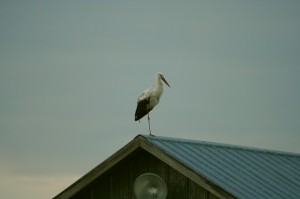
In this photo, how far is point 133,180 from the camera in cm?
1691

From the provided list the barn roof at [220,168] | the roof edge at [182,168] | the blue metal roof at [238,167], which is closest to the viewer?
the roof edge at [182,168]

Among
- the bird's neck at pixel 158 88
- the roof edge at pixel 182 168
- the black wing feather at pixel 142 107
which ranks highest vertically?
the bird's neck at pixel 158 88

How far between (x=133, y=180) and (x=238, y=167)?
190 cm

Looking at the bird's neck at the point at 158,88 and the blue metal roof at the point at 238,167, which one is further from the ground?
the bird's neck at the point at 158,88

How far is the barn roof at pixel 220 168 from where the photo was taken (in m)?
15.1

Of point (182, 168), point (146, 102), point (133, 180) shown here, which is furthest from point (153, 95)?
point (182, 168)

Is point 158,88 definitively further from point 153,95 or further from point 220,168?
point 220,168

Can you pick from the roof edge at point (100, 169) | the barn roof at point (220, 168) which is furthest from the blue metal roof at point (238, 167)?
the roof edge at point (100, 169)

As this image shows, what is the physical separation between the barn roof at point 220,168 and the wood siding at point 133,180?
37 centimetres

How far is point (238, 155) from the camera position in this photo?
57.7 ft

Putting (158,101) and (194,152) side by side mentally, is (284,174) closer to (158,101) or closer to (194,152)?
(194,152)

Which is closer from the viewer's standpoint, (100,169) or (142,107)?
(100,169)

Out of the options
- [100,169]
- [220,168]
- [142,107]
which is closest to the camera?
[220,168]

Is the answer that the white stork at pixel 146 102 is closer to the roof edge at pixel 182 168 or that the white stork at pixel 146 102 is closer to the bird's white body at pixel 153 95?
the bird's white body at pixel 153 95
